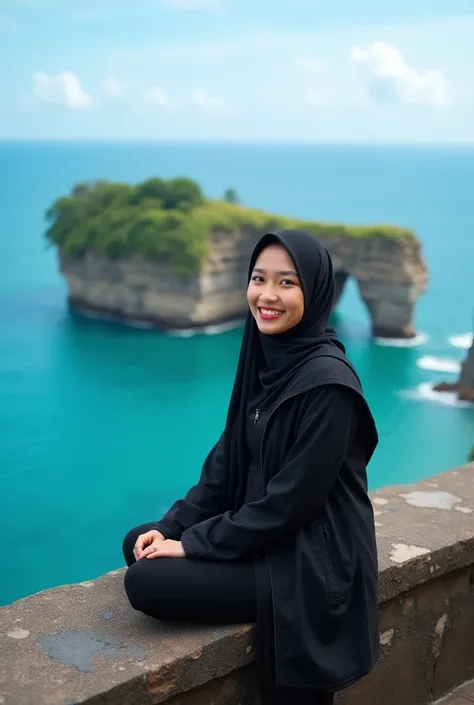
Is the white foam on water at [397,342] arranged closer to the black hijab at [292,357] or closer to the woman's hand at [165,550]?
the black hijab at [292,357]

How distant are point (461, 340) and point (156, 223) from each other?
11085 millimetres

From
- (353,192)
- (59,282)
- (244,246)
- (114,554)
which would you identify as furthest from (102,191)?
(353,192)

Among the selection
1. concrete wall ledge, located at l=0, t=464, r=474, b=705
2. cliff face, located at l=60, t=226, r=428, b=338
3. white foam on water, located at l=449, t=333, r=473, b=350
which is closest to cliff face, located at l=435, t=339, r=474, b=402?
cliff face, located at l=60, t=226, r=428, b=338

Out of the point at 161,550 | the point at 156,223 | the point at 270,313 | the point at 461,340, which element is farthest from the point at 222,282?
the point at 161,550

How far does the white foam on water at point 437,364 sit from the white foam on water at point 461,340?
147 centimetres

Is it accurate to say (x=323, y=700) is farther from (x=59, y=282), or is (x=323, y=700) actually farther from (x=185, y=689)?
(x=59, y=282)

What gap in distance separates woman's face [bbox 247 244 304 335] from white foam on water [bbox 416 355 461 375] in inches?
974

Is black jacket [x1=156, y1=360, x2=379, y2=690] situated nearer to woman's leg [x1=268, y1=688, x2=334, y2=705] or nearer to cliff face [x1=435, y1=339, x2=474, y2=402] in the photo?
woman's leg [x1=268, y1=688, x2=334, y2=705]

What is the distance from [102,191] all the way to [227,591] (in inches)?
1066

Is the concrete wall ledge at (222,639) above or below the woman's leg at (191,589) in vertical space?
below

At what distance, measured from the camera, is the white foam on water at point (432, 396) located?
76.2 feet

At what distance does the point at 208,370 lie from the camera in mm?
26000

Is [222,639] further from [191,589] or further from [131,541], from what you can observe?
[131,541]

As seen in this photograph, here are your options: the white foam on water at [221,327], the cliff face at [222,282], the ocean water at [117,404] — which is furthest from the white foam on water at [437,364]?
the white foam on water at [221,327]
